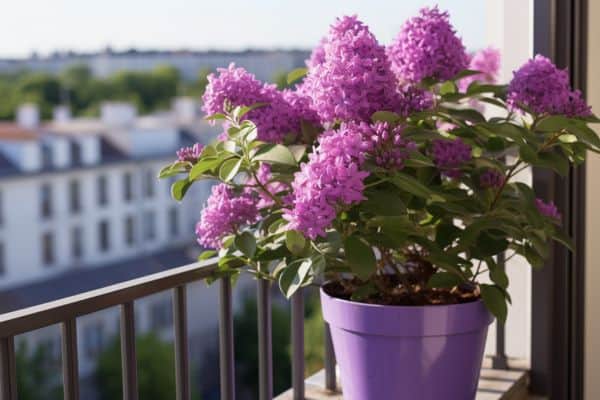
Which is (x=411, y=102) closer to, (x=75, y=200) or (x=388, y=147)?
(x=388, y=147)

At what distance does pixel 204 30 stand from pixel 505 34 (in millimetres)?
31795

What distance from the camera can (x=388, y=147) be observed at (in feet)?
3.71

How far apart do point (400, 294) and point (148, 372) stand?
29.6 m

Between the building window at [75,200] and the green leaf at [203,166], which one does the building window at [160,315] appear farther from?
the green leaf at [203,166]

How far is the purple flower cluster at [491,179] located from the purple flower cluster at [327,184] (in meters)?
0.37

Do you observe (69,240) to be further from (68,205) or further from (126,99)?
(126,99)

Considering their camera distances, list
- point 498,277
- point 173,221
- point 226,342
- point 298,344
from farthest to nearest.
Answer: point 173,221
point 298,344
point 226,342
point 498,277

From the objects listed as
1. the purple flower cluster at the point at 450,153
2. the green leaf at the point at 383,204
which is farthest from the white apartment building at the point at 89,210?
the green leaf at the point at 383,204

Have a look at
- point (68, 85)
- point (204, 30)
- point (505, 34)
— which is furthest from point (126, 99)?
point (505, 34)

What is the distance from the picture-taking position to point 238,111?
3.83 ft

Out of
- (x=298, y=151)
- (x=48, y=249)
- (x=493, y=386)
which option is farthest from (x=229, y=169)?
(x=48, y=249)

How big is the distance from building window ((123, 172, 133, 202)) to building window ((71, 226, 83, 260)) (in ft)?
7.55

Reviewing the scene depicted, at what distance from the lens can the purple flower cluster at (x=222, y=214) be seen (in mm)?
1242

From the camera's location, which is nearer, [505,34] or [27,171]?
[505,34]
